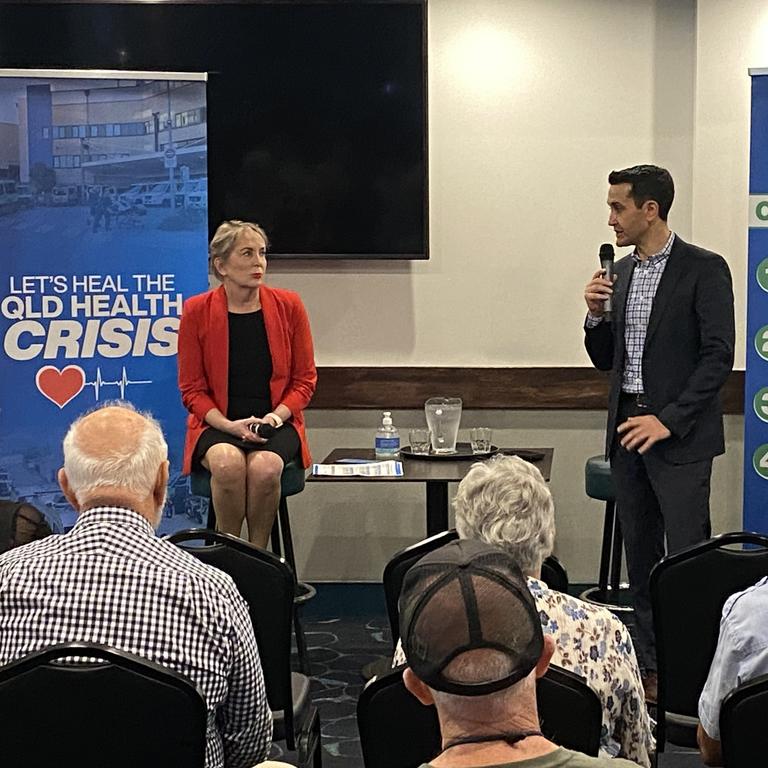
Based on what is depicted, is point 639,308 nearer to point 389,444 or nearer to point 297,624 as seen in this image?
point 389,444

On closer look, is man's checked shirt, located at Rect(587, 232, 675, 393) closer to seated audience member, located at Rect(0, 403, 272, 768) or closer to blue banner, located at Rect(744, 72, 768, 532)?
blue banner, located at Rect(744, 72, 768, 532)

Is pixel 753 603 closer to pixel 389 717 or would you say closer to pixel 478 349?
pixel 389 717

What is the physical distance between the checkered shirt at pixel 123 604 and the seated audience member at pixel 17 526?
0.96m

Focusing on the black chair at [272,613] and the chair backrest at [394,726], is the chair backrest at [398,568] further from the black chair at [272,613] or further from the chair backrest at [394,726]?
the chair backrest at [394,726]

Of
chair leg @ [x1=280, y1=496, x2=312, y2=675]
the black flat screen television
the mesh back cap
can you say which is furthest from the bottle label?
the mesh back cap

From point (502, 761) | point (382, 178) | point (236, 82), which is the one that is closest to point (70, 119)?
point (236, 82)

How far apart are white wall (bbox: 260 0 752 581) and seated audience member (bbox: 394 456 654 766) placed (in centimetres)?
341

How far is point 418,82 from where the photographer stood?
5.70 metres

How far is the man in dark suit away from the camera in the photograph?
4.09 meters

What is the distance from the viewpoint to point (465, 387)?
19.4 ft

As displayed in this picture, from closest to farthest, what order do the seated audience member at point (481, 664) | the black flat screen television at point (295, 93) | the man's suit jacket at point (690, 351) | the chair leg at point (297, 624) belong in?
1. the seated audience member at point (481, 664)
2. the man's suit jacket at point (690, 351)
3. the chair leg at point (297, 624)
4. the black flat screen television at point (295, 93)

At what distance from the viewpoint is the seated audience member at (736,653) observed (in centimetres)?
224

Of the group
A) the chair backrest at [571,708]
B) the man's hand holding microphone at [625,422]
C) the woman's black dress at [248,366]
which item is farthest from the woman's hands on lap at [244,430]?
the chair backrest at [571,708]

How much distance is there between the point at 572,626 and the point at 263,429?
2662 millimetres
